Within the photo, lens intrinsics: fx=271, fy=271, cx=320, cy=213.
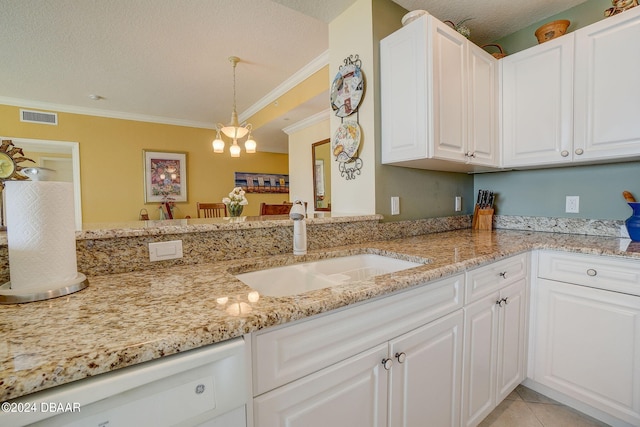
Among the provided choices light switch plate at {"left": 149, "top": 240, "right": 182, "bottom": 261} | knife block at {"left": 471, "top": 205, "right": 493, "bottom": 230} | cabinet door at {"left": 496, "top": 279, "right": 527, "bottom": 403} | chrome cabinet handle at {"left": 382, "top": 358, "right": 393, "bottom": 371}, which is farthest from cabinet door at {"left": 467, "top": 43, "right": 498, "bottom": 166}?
light switch plate at {"left": 149, "top": 240, "right": 182, "bottom": 261}

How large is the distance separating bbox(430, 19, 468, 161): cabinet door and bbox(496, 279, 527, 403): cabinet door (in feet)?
2.68

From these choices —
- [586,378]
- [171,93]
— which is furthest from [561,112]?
[171,93]

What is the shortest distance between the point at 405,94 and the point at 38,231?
1.66 metres

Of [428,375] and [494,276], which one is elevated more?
[494,276]

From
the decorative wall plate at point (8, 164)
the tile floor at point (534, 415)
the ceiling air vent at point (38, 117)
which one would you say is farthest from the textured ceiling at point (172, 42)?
the tile floor at point (534, 415)

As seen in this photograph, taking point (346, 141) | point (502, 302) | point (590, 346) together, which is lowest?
point (590, 346)

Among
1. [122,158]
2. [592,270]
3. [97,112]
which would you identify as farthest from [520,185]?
[97,112]

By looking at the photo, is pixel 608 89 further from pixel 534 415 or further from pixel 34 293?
pixel 34 293

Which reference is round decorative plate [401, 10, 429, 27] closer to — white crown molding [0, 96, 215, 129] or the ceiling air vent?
white crown molding [0, 96, 215, 129]

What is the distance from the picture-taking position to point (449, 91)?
1.55m

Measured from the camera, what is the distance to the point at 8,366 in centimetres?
42

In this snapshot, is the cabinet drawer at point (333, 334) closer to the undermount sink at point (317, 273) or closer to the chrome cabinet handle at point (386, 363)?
the chrome cabinet handle at point (386, 363)

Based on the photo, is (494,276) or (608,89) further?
(608,89)

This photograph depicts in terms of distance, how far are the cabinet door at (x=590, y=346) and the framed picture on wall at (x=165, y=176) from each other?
5202mm
